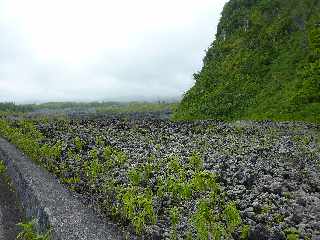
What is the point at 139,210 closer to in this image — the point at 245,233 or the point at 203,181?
the point at 203,181

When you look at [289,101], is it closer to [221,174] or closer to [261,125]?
[261,125]

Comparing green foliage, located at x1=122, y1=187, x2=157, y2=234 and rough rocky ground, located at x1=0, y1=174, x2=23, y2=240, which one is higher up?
green foliage, located at x1=122, y1=187, x2=157, y2=234

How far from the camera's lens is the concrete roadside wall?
2696cm

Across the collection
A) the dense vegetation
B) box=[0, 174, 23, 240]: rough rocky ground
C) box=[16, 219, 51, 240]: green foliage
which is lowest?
box=[0, 174, 23, 240]: rough rocky ground

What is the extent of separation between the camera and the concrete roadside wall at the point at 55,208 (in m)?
27.0

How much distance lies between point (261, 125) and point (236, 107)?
21.5 metres

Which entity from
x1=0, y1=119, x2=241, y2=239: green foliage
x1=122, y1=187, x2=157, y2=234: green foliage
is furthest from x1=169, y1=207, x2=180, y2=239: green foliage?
x1=122, y1=187, x2=157, y2=234: green foliage

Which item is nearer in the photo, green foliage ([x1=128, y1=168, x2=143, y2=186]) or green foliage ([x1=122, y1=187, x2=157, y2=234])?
green foliage ([x1=122, y1=187, x2=157, y2=234])

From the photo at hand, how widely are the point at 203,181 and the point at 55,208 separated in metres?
8.43

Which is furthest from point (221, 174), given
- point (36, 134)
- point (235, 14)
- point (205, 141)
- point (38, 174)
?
point (235, 14)

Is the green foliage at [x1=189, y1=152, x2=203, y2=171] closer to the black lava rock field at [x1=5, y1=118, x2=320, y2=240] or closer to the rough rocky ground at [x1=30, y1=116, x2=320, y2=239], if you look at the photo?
the black lava rock field at [x1=5, y1=118, x2=320, y2=240]

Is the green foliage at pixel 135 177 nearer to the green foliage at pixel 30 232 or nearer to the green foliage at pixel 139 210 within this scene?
the green foliage at pixel 139 210

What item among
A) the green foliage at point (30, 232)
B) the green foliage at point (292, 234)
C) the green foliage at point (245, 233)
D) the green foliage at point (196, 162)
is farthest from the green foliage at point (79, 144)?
the green foliage at point (292, 234)

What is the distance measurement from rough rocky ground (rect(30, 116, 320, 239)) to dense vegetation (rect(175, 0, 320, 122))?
10889 mm
